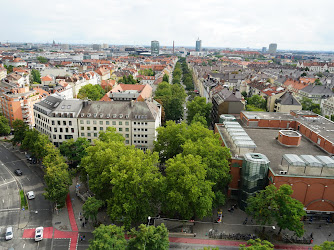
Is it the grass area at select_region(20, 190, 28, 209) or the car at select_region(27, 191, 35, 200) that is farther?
the car at select_region(27, 191, 35, 200)

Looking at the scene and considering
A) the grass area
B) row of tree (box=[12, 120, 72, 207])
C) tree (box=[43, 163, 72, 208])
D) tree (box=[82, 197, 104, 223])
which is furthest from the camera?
the grass area

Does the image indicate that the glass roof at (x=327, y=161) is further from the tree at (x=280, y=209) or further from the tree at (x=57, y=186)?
the tree at (x=57, y=186)

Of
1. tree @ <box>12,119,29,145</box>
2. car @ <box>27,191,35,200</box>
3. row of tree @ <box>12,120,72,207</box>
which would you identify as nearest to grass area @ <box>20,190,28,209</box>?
car @ <box>27,191,35,200</box>

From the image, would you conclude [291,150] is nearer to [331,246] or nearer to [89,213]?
[331,246]

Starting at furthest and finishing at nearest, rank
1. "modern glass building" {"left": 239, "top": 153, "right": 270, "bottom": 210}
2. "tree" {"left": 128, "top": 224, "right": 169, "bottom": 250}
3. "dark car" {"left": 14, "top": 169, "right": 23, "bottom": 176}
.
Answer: "dark car" {"left": 14, "top": 169, "right": 23, "bottom": 176}
"modern glass building" {"left": 239, "top": 153, "right": 270, "bottom": 210}
"tree" {"left": 128, "top": 224, "right": 169, "bottom": 250}

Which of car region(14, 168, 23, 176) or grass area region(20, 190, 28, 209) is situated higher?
car region(14, 168, 23, 176)

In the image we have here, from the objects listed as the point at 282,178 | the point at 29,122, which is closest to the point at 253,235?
the point at 282,178

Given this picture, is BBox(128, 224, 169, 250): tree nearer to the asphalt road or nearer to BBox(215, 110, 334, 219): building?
the asphalt road
